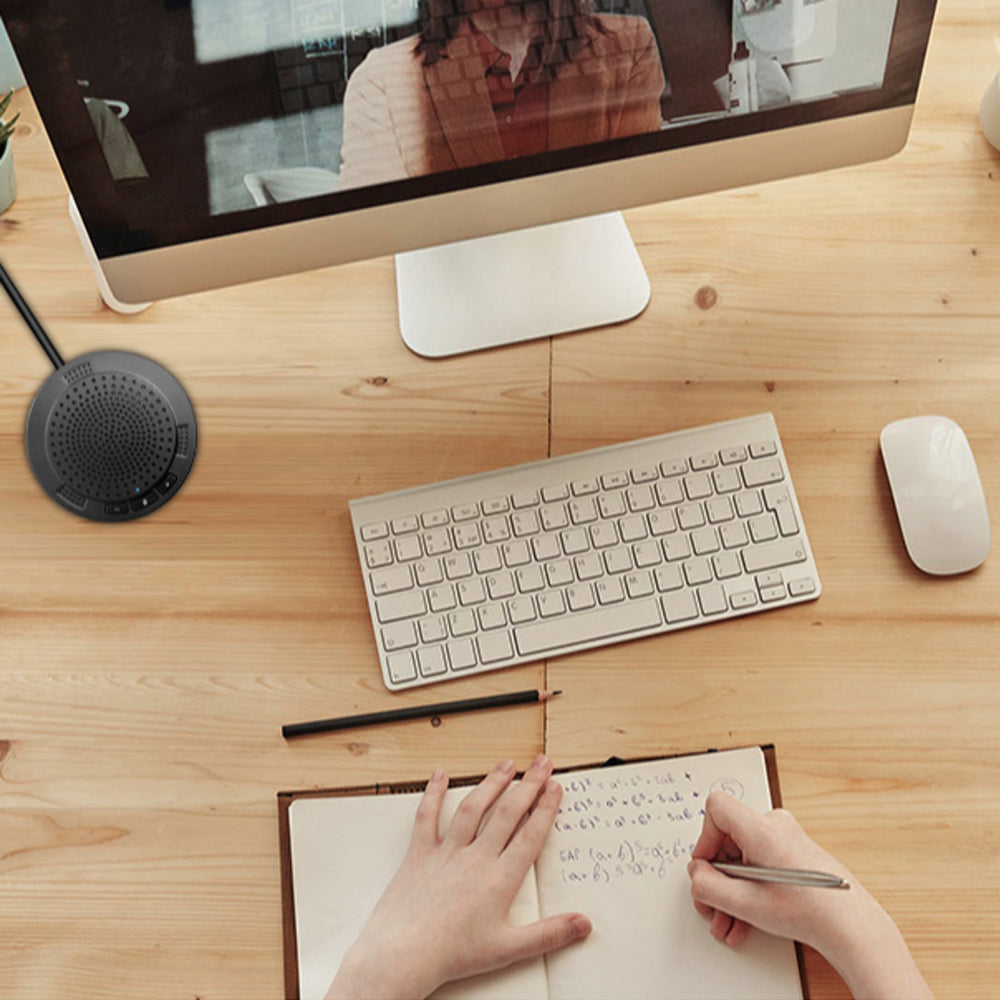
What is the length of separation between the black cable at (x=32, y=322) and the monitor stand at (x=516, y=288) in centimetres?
Answer: 27

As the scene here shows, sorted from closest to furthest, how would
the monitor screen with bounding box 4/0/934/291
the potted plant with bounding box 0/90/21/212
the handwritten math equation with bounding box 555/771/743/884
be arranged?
the monitor screen with bounding box 4/0/934/291 → the handwritten math equation with bounding box 555/771/743/884 → the potted plant with bounding box 0/90/21/212

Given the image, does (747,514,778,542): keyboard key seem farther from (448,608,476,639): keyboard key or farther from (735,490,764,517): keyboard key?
(448,608,476,639): keyboard key

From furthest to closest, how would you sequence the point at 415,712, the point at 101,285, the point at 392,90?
the point at 101,285, the point at 415,712, the point at 392,90

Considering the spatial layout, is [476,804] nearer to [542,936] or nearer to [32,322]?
[542,936]

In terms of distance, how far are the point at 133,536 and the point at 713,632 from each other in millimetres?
428

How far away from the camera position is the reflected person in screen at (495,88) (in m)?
0.67

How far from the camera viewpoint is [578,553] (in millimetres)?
813

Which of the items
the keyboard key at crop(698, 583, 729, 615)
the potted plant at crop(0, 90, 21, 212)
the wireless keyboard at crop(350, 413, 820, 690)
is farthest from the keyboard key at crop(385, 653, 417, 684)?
the potted plant at crop(0, 90, 21, 212)

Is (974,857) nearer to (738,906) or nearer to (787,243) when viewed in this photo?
(738,906)

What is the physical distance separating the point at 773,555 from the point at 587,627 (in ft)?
0.47

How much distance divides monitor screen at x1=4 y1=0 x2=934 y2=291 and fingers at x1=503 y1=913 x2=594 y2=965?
46 cm

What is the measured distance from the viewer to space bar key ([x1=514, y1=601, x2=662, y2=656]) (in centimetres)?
79

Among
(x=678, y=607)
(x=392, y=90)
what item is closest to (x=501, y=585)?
(x=678, y=607)

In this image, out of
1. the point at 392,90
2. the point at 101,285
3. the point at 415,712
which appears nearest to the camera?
the point at 392,90
